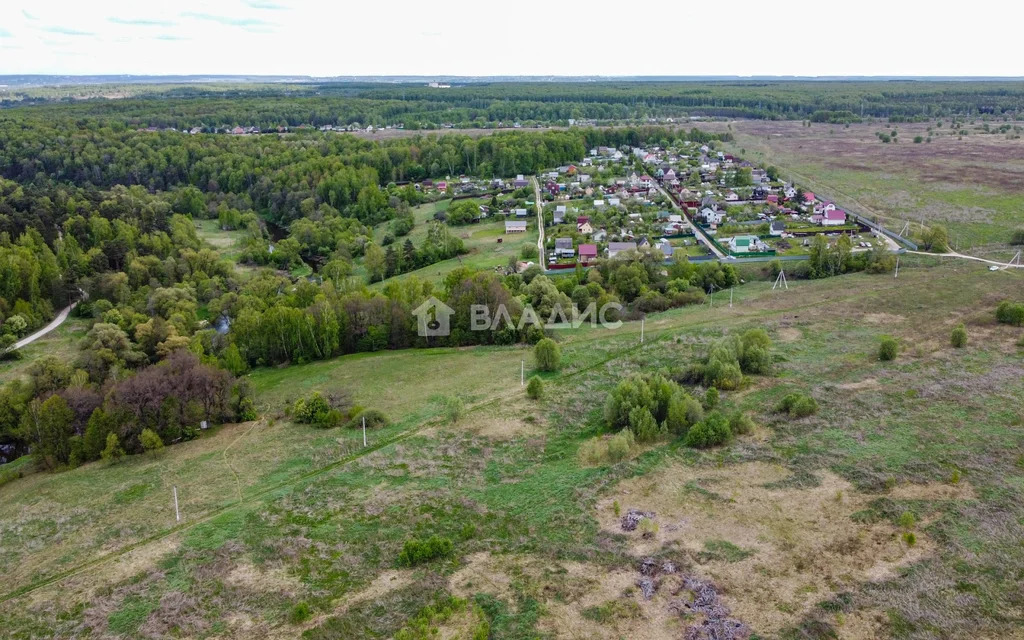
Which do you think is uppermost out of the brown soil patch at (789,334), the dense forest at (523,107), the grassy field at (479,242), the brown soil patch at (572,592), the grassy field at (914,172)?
the dense forest at (523,107)

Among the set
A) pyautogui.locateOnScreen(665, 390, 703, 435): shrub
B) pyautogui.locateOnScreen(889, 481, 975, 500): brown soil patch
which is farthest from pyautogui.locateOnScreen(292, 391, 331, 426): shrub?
pyautogui.locateOnScreen(889, 481, 975, 500): brown soil patch

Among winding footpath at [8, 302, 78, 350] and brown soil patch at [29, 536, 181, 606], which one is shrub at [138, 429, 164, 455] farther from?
winding footpath at [8, 302, 78, 350]

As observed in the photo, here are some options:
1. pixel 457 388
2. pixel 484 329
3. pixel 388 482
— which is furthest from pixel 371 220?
pixel 388 482

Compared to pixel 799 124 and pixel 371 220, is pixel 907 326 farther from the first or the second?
pixel 799 124

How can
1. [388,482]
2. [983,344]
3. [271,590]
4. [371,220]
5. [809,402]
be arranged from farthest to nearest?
[371,220]
[983,344]
[809,402]
[388,482]
[271,590]

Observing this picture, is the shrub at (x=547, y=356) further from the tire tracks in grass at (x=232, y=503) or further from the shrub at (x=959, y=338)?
the shrub at (x=959, y=338)

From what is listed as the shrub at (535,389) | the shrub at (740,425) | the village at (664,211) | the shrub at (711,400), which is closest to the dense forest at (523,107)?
the village at (664,211)
